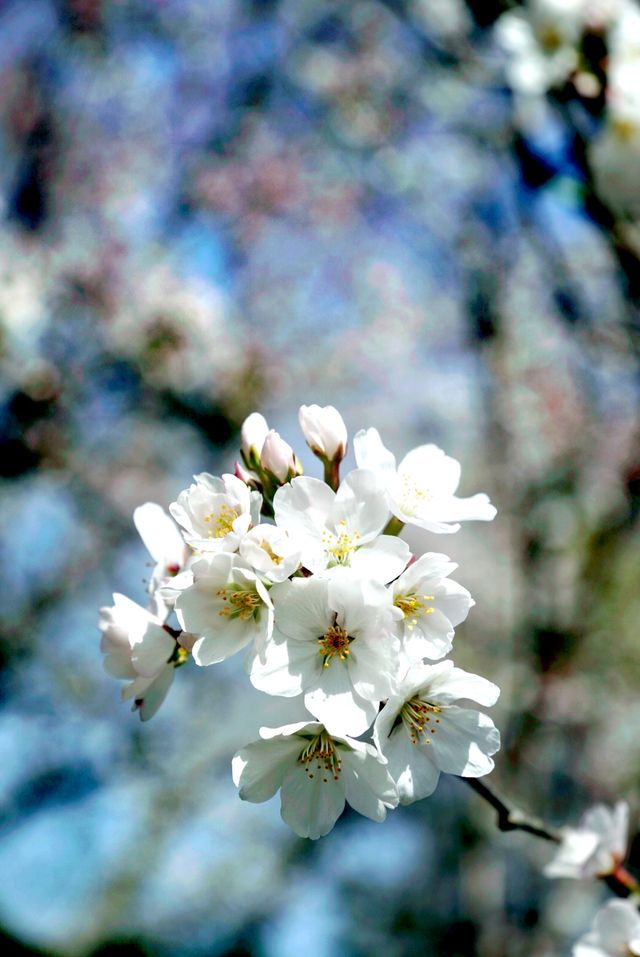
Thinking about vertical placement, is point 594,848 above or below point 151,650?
below

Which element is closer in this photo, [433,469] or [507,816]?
[507,816]

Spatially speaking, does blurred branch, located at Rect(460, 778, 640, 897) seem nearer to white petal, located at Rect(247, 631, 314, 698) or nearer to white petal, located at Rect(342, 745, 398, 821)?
white petal, located at Rect(342, 745, 398, 821)

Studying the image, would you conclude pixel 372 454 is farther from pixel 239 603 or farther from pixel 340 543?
pixel 239 603

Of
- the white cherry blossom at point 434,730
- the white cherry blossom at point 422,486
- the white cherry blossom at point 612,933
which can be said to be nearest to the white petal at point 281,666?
the white cherry blossom at point 434,730

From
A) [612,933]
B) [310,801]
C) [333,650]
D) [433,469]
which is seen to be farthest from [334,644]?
[612,933]

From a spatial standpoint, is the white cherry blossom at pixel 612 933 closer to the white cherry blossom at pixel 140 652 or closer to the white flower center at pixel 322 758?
the white flower center at pixel 322 758

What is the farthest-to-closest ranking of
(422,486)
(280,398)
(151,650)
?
(280,398)
(422,486)
(151,650)
